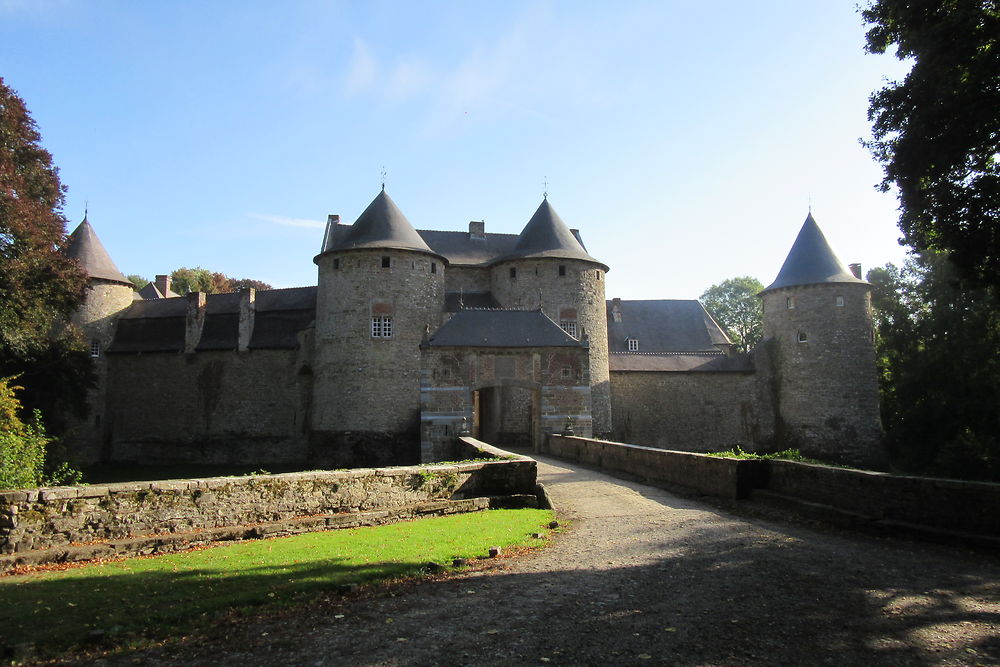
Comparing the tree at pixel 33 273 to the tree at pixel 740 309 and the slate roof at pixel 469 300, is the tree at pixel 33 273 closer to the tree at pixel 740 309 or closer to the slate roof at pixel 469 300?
the slate roof at pixel 469 300

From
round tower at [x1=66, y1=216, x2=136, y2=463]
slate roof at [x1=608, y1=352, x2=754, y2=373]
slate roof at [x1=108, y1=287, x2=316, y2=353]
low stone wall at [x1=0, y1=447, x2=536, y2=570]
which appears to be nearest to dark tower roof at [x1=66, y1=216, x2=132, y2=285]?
round tower at [x1=66, y1=216, x2=136, y2=463]

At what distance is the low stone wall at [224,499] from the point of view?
8.35 metres

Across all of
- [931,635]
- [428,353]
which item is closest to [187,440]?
[428,353]

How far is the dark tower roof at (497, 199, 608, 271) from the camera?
30000 millimetres

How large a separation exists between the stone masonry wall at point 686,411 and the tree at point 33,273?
20732 mm

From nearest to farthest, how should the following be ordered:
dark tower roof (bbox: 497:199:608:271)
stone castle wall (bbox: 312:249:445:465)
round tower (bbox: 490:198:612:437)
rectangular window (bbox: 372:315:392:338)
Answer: stone castle wall (bbox: 312:249:445:465) → rectangular window (bbox: 372:315:392:338) → round tower (bbox: 490:198:612:437) → dark tower roof (bbox: 497:199:608:271)

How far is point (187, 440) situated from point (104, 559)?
83.7 feet

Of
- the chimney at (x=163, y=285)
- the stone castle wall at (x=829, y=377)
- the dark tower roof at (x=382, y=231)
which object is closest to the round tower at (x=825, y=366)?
the stone castle wall at (x=829, y=377)

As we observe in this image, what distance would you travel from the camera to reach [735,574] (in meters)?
6.61

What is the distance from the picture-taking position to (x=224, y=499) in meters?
9.73

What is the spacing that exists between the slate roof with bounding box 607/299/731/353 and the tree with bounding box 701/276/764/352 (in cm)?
1823

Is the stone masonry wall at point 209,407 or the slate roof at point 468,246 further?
the slate roof at point 468,246

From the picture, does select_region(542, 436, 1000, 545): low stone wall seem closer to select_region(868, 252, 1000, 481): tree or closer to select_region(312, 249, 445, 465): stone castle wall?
select_region(868, 252, 1000, 481): tree

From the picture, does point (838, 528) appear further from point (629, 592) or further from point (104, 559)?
point (104, 559)
